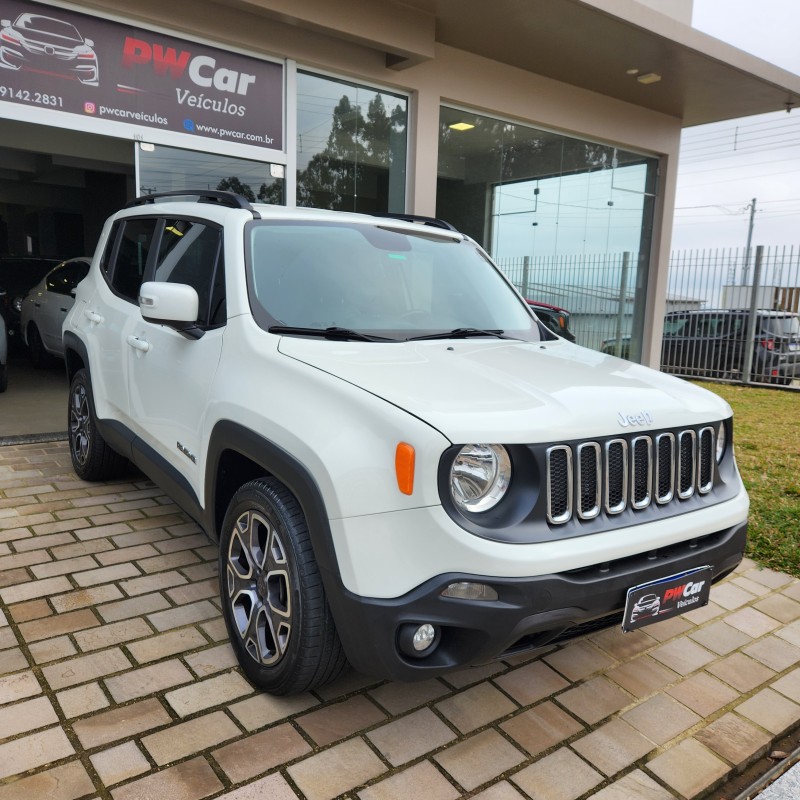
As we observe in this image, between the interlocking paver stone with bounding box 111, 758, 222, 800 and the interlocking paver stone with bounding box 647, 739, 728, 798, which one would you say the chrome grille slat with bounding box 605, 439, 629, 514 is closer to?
the interlocking paver stone with bounding box 647, 739, 728, 798

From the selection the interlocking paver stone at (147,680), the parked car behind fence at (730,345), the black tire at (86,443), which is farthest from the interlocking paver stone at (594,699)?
the parked car behind fence at (730,345)

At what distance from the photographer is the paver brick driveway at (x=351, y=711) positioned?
86.1 inches

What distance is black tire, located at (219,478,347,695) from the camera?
2.24 m

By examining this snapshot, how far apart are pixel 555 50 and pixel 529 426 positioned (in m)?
7.31

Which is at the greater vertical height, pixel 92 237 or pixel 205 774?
pixel 92 237

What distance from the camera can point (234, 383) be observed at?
106 inches

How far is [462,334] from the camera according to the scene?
124 inches

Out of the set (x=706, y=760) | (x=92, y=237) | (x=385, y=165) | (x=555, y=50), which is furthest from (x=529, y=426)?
(x=92, y=237)

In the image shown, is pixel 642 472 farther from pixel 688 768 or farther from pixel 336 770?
pixel 336 770

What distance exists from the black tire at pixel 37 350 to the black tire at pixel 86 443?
18.7 feet

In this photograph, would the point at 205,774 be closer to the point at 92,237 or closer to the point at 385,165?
the point at 385,165

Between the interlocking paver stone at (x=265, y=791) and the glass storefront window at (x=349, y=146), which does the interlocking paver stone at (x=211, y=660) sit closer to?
the interlocking paver stone at (x=265, y=791)

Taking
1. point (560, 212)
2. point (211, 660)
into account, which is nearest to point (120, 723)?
point (211, 660)

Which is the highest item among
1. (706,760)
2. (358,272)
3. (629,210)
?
(629,210)
